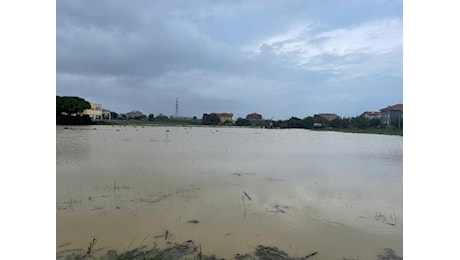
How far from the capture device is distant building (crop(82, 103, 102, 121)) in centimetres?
3792

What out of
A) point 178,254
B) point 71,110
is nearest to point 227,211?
point 178,254

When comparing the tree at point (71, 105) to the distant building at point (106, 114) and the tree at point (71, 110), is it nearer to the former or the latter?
the tree at point (71, 110)

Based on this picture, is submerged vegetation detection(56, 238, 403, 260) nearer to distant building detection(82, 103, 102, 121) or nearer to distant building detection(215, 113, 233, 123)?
distant building detection(82, 103, 102, 121)

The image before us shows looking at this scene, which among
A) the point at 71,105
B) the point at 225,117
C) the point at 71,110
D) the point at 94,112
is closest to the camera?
the point at 71,105

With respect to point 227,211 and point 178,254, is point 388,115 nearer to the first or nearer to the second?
point 227,211

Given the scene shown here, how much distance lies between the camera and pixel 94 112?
134ft

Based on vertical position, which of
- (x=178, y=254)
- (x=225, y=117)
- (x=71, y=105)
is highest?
(x=71, y=105)

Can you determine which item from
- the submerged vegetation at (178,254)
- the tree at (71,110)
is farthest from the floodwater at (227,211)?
the tree at (71,110)

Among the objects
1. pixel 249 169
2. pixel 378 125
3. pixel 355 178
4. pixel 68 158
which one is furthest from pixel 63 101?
pixel 378 125

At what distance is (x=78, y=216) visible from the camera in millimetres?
3844

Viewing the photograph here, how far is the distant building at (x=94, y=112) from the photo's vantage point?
37925 millimetres

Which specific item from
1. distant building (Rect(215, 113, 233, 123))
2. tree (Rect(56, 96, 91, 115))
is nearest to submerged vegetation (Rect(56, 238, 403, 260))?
tree (Rect(56, 96, 91, 115))

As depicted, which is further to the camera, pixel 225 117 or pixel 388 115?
pixel 225 117

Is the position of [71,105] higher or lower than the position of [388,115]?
higher
